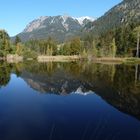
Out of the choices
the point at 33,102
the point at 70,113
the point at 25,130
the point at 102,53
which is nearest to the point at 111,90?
the point at 33,102

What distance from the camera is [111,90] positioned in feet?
117

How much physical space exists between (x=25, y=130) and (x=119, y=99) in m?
14.0

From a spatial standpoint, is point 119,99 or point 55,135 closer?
point 55,135

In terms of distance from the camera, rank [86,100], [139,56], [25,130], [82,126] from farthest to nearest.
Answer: [139,56] → [86,100] → [82,126] → [25,130]

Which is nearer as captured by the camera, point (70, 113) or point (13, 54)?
point (70, 113)

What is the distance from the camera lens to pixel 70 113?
22.5 m

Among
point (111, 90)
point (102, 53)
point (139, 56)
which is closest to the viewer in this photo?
point (111, 90)

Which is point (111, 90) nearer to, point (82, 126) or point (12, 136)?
point (82, 126)

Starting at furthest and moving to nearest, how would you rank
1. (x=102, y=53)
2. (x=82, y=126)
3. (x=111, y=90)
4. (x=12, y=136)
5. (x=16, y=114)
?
(x=102, y=53) → (x=111, y=90) → (x=16, y=114) → (x=82, y=126) → (x=12, y=136)

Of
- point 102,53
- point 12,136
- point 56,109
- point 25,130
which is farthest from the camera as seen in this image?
point 102,53

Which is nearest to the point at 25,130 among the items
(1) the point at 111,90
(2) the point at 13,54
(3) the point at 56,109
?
(3) the point at 56,109

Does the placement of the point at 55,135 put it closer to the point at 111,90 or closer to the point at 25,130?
the point at 25,130

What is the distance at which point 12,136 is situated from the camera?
15.9 metres

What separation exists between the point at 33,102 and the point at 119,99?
7.88 meters
